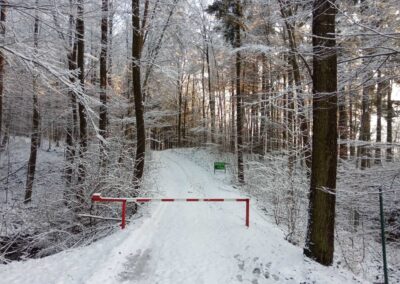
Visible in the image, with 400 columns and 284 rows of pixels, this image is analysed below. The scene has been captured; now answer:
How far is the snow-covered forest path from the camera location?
4949 mm

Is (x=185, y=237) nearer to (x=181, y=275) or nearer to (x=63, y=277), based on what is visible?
(x=181, y=275)

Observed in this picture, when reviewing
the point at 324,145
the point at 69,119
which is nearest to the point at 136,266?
the point at 324,145

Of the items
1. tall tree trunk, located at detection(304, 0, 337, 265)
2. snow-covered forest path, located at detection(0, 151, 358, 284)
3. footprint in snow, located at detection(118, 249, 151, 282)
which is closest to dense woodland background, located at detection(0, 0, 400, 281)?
tall tree trunk, located at detection(304, 0, 337, 265)

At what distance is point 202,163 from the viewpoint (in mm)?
24453

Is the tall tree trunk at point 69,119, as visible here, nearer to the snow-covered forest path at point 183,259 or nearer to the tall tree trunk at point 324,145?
the snow-covered forest path at point 183,259

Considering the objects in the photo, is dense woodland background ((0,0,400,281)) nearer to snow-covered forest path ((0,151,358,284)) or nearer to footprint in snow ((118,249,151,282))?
snow-covered forest path ((0,151,358,284))

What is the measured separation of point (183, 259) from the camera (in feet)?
19.3

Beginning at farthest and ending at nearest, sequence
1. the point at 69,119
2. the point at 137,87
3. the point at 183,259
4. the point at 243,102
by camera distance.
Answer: the point at 69,119, the point at 137,87, the point at 243,102, the point at 183,259

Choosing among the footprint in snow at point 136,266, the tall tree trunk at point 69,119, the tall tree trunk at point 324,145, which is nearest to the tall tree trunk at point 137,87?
the tall tree trunk at point 69,119

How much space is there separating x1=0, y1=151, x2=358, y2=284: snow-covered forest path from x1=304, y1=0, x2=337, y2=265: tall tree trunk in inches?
20.5

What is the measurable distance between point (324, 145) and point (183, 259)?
11.3 feet

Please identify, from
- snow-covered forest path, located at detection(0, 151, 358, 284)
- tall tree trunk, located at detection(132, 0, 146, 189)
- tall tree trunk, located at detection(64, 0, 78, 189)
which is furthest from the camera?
tall tree trunk, located at detection(132, 0, 146, 189)

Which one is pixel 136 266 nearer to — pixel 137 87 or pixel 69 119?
pixel 137 87

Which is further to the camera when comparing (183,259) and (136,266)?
(183,259)
